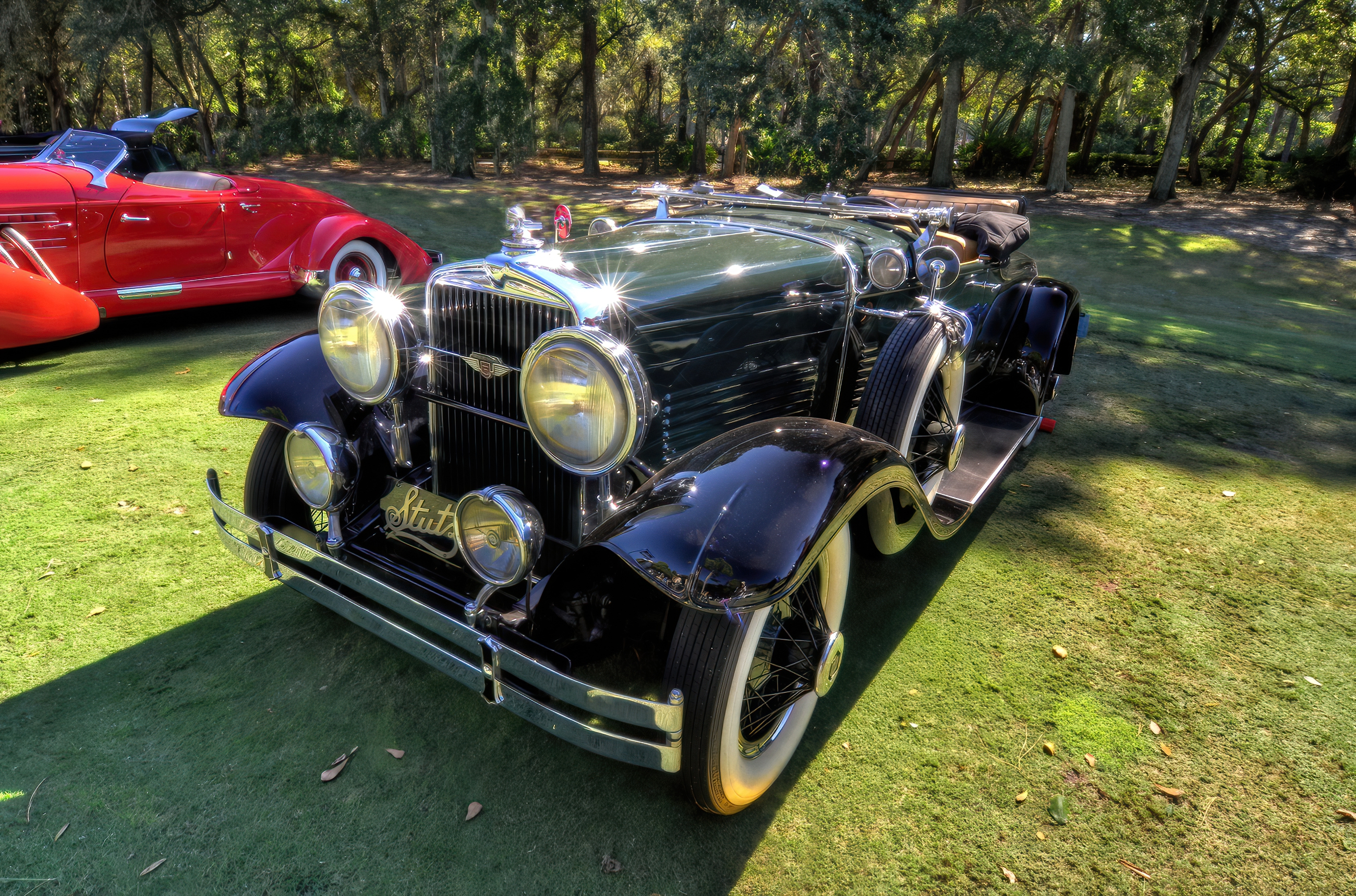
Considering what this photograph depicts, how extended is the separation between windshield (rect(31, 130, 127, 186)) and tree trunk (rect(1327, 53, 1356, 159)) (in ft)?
80.4

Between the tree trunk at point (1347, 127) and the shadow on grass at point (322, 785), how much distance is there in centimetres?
2362

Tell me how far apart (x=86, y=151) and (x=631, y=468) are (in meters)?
6.81

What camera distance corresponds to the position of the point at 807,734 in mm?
2574

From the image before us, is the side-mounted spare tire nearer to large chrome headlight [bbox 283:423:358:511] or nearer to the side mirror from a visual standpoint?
large chrome headlight [bbox 283:423:358:511]

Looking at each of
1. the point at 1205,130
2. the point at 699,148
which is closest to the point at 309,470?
the point at 699,148

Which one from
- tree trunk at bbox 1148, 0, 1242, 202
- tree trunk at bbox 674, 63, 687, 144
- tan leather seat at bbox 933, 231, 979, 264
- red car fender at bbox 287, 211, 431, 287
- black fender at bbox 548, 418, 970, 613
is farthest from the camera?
tree trunk at bbox 674, 63, 687, 144

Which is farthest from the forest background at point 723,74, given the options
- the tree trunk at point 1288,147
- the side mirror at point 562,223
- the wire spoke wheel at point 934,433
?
the wire spoke wheel at point 934,433

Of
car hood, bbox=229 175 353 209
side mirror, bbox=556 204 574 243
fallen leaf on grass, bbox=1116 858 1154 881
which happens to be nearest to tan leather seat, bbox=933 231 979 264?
side mirror, bbox=556 204 574 243

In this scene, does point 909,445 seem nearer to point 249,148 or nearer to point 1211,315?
point 1211,315

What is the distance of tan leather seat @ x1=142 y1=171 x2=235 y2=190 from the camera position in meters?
6.64

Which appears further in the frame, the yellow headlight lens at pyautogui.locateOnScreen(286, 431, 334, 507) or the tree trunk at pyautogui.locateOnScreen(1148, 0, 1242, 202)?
the tree trunk at pyautogui.locateOnScreen(1148, 0, 1242, 202)

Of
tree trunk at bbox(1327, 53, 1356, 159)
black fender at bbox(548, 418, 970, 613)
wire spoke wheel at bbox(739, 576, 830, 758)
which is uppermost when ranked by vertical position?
tree trunk at bbox(1327, 53, 1356, 159)

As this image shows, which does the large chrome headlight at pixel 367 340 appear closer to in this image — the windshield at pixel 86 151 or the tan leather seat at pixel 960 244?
the tan leather seat at pixel 960 244

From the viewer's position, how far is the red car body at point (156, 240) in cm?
559
